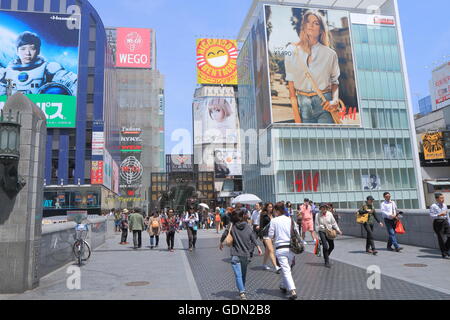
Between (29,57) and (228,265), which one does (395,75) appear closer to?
(228,265)

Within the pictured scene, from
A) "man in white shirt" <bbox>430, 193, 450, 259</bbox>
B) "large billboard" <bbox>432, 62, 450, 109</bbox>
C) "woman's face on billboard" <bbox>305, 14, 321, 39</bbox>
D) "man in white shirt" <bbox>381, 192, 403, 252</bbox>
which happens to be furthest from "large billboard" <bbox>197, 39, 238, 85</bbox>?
"man in white shirt" <bbox>430, 193, 450, 259</bbox>

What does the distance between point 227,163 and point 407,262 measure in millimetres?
96747

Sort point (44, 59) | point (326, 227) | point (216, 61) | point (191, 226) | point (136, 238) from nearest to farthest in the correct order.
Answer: point (326, 227) < point (191, 226) < point (136, 238) < point (44, 59) < point (216, 61)

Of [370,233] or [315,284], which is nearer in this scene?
[315,284]

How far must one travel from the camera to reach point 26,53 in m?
58.9

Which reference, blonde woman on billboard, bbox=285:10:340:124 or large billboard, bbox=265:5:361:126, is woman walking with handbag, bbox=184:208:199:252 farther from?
blonde woman on billboard, bbox=285:10:340:124

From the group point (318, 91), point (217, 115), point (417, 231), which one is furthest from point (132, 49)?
point (417, 231)

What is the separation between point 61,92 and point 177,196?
49.5 meters

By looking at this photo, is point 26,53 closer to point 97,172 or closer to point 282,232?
point 97,172

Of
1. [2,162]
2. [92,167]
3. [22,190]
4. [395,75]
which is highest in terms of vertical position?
[395,75]

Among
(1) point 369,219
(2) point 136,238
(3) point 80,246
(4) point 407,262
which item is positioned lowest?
(4) point 407,262

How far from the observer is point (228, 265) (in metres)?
11.1

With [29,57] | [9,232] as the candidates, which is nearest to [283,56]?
[29,57]

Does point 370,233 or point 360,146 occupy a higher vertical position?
point 360,146
